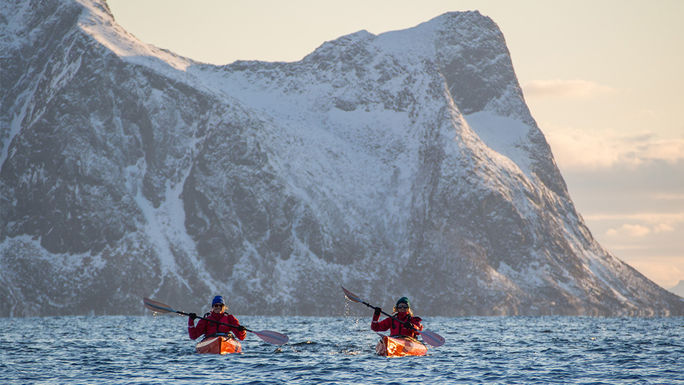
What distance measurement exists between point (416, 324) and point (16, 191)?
448 ft

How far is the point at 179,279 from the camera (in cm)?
15975

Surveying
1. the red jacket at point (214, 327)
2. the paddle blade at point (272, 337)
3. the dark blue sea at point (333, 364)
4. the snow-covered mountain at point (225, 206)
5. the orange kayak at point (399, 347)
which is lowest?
the dark blue sea at point (333, 364)

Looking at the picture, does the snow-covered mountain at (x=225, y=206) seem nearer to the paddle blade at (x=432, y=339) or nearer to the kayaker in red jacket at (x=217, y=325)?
the kayaker in red jacket at (x=217, y=325)

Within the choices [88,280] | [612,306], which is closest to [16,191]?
[88,280]

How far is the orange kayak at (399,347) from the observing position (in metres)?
44.2

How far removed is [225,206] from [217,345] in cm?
12816

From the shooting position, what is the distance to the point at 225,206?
172m

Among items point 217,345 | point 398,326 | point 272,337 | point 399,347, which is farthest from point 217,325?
point 399,347

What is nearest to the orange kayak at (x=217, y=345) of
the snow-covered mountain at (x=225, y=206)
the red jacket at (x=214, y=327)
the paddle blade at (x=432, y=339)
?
the red jacket at (x=214, y=327)

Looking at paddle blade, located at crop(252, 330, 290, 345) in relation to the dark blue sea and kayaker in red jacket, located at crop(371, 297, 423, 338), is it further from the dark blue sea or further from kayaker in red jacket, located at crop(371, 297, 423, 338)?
kayaker in red jacket, located at crop(371, 297, 423, 338)

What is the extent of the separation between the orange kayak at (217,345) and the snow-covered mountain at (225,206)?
372 ft

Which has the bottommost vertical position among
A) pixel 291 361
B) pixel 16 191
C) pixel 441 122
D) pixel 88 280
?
pixel 291 361

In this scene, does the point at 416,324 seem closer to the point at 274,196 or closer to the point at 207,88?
the point at 274,196

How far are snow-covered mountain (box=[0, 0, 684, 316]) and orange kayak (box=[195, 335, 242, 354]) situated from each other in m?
113
